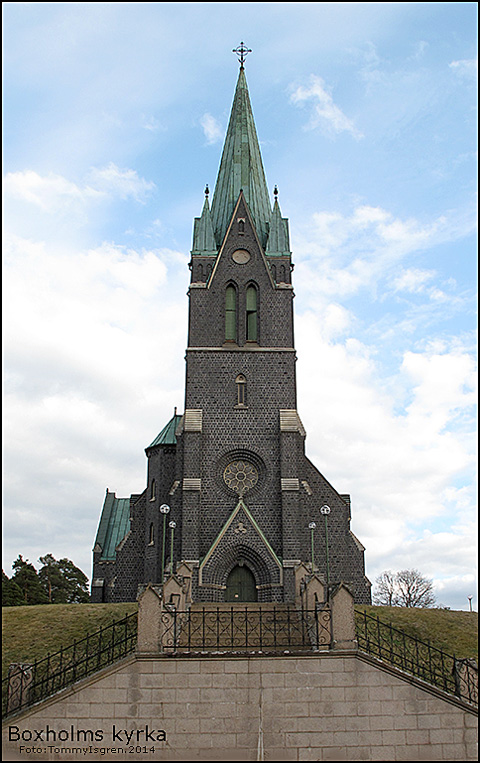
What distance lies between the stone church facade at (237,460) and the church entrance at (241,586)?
0.05 meters

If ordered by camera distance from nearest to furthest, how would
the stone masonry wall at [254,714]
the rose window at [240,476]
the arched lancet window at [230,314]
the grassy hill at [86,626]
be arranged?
the stone masonry wall at [254,714] < the grassy hill at [86,626] < the rose window at [240,476] < the arched lancet window at [230,314]

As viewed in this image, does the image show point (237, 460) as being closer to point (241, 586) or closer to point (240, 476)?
point (240, 476)

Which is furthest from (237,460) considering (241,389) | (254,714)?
(254,714)

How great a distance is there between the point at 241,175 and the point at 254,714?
34.2 metres

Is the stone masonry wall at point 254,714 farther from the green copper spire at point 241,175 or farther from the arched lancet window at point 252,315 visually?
the green copper spire at point 241,175

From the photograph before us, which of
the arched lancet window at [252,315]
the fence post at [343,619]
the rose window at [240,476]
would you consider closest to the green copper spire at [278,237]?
the arched lancet window at [252,315]

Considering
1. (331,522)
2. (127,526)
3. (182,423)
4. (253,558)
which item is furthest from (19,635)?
(127,526)

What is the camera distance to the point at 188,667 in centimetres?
1482

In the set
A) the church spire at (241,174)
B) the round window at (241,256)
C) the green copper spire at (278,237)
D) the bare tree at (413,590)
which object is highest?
the church spire at (241,174)

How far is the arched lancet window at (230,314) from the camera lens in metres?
37.0

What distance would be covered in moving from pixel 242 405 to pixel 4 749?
898 inches

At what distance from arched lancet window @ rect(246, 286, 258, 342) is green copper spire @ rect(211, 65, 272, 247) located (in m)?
3.70

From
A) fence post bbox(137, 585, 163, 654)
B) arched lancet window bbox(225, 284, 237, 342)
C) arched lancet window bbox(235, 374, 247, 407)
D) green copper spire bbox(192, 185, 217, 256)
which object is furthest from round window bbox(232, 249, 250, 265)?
fence post bbox(137, 585, 163, 654)

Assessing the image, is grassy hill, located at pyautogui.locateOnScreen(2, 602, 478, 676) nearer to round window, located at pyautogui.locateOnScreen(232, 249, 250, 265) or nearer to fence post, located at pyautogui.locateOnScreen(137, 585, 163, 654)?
fence post, located at pyautogui.locateOnScreen(137, 585, 163, 654)
